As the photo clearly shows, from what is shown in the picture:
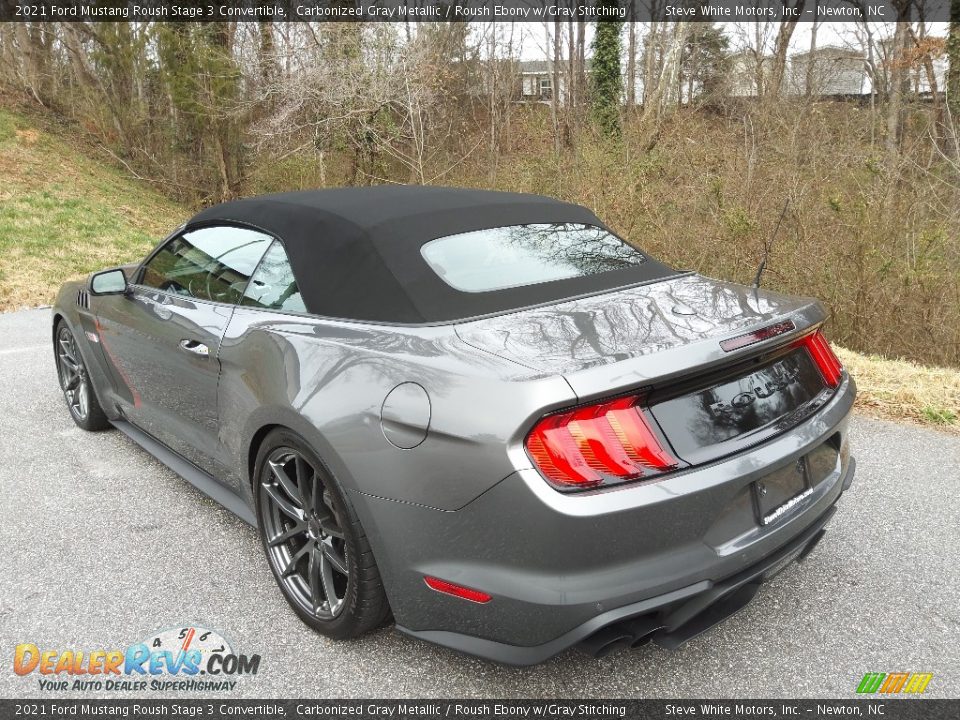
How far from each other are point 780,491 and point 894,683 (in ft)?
2.31

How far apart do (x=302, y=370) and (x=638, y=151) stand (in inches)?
340

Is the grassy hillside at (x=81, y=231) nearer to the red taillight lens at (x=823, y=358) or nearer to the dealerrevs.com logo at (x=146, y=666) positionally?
the red taillight lens at (x=823, y=358)

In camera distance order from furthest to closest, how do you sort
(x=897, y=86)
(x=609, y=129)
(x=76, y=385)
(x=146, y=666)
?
1. (x=897, y=86)
2. (x=609, y=129)
3. (x=76, y=385)
4. (x=146, y=666)

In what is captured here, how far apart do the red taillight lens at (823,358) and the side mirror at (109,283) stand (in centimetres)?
312

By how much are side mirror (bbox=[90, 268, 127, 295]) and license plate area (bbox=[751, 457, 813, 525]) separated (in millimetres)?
3090

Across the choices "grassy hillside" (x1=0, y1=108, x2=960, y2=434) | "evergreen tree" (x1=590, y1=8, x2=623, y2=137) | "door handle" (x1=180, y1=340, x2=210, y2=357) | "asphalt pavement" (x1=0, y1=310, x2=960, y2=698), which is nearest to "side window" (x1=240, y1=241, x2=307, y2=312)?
"door handle" (x1=180, y1=340, x2=210, y2=357)

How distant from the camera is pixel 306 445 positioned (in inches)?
93.3

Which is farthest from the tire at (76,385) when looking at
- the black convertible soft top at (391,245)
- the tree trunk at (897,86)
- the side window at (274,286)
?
the tree trunk at (897,86)

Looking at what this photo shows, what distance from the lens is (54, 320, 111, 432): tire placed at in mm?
4484

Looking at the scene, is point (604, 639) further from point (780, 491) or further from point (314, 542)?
point (314, 542)

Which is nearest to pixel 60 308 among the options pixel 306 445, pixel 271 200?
pixel 271 200

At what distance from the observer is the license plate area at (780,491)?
2119 mm

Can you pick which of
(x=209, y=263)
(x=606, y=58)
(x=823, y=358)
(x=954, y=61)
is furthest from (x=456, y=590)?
(x=606, y=58)

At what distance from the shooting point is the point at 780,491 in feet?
7.20
